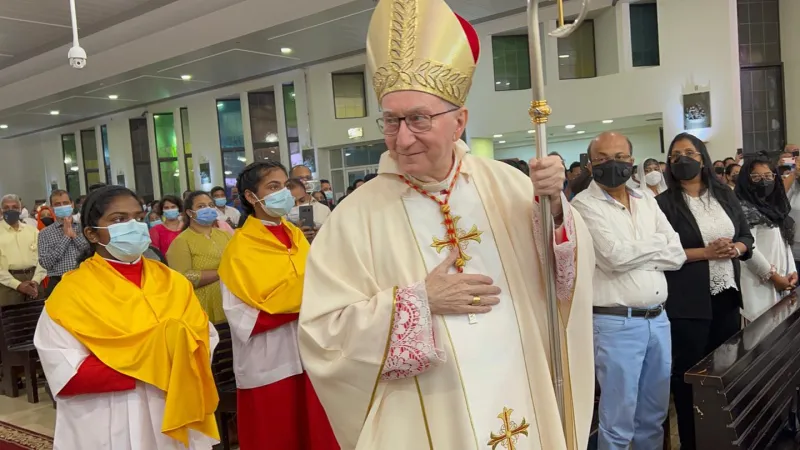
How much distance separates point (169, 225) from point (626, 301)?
4477 mm

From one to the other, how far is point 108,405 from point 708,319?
2.79 meters

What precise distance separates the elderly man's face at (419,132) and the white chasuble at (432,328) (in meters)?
0.14

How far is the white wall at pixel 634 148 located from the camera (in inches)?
512

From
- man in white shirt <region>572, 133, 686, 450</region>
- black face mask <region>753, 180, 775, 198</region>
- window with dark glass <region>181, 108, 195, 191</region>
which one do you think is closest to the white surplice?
man in white shirt <region>572, 133, 686, 450</region>

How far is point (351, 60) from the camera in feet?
46.1

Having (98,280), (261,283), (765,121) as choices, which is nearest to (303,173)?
(261,283)

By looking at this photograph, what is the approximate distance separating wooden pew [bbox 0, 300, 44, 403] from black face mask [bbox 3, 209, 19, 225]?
1141 mm

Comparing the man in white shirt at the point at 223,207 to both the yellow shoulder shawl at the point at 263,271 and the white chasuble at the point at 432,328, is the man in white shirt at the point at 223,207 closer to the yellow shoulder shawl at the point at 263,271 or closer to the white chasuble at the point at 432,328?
the yellow shoulder shawl at the point at 263,271

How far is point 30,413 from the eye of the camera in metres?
4.94

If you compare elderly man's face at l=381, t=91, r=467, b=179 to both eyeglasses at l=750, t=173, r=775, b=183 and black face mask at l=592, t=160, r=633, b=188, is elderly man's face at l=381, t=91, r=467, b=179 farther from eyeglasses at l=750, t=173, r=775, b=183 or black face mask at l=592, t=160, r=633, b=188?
eyeglasses at l=750, t=173, r=775, b=183

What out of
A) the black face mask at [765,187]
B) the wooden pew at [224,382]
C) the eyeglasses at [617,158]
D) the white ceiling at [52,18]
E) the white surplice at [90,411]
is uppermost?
the white ceiling at [52,18]

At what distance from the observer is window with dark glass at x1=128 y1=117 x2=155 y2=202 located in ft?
61.6

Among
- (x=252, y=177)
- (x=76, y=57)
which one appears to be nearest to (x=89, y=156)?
(x=76, y=57)

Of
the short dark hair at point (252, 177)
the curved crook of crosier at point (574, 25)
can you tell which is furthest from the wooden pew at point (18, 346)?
the curved crook of crosier at point (574, 25)
